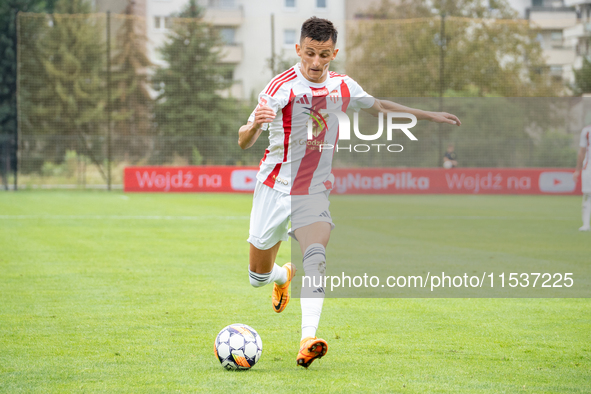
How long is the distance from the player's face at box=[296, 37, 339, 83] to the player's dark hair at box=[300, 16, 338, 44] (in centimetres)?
3

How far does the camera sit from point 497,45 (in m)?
35.4

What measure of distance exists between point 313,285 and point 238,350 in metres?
0.66

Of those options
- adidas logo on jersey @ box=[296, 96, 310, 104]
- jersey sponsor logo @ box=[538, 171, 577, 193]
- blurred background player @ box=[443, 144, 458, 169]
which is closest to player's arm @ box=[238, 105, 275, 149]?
adidas logo on jersey @ box=[296, 96, 310, 104]

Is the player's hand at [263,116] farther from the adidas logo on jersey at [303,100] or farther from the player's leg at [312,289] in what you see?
the player's leg at [312,289]

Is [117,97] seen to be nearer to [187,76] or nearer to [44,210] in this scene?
[187,76]

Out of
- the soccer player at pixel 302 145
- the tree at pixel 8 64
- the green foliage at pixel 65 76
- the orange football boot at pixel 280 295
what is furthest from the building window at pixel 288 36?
the soccer player at pixel 302 145

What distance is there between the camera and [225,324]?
Result: 5.79m

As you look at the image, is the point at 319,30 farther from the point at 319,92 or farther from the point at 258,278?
the point at 258,278

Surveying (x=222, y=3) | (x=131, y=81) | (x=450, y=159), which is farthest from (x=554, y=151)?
(x=222, y=3)

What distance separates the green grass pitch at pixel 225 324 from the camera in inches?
165

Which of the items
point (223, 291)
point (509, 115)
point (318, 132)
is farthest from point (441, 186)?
point (318, 132)

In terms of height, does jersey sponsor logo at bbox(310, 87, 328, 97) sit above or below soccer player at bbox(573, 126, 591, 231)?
above

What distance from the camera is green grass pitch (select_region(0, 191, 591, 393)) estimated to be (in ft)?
13.8

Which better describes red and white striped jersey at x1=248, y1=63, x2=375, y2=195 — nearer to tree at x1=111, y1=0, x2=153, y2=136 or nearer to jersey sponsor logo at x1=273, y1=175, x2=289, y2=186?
jersey sponsor logo at x1=273, y1=175, x2=289, y2=186
